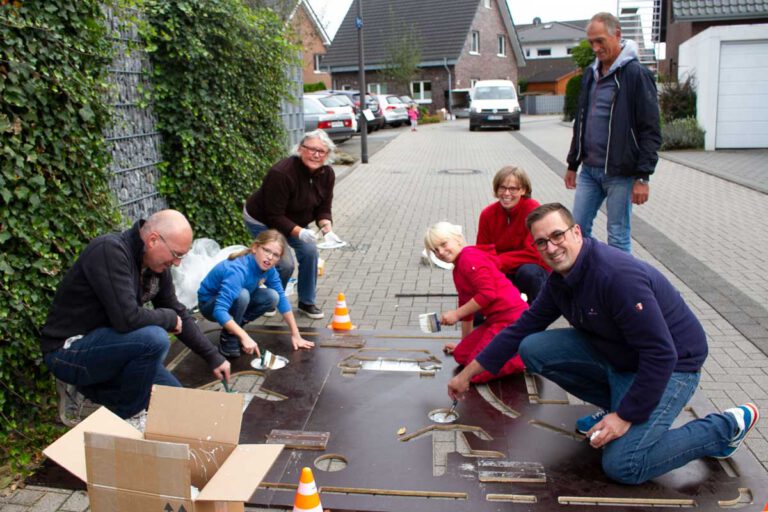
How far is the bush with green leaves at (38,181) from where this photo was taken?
3695 mm

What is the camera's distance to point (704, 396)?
4.30 meters

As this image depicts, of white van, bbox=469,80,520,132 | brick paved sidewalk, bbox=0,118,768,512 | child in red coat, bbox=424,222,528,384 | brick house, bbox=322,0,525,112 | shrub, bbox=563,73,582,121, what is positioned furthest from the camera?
brick house, bbox=322,0,525,112

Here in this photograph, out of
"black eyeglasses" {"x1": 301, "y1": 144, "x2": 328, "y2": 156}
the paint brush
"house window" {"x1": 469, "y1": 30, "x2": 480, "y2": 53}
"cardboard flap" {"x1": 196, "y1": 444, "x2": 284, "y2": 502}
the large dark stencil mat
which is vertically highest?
"house window" {"x1": 469, "y1": 30, "x2": 480, "y2": 53}

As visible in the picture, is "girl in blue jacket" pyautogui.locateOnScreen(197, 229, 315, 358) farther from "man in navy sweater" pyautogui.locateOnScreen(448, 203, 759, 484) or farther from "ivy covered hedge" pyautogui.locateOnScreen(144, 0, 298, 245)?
"man in navy sweater" pyautogui.locateOnScreen(448, 203, 759, 484)

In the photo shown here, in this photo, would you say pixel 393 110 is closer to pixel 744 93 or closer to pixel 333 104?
pixel 333 104

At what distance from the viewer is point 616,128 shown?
5.48 metres

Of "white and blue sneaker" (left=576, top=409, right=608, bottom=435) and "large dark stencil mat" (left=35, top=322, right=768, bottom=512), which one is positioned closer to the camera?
"large dark stencil mat" (left=35, top=322, right=768, bottom=512)

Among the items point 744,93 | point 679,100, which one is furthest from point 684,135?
point 744,93

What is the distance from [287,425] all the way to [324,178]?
262 centimetres

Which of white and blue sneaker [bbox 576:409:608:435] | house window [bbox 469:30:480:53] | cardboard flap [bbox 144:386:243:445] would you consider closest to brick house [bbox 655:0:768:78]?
white and blue sneaker [bbox 576:409:608:435]

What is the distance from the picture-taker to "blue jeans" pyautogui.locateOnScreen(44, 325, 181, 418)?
12.2ft

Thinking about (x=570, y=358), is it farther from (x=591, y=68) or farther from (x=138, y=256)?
(x=591, y=68)

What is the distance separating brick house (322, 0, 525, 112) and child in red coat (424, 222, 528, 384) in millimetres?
39561

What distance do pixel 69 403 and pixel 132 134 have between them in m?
2.73
